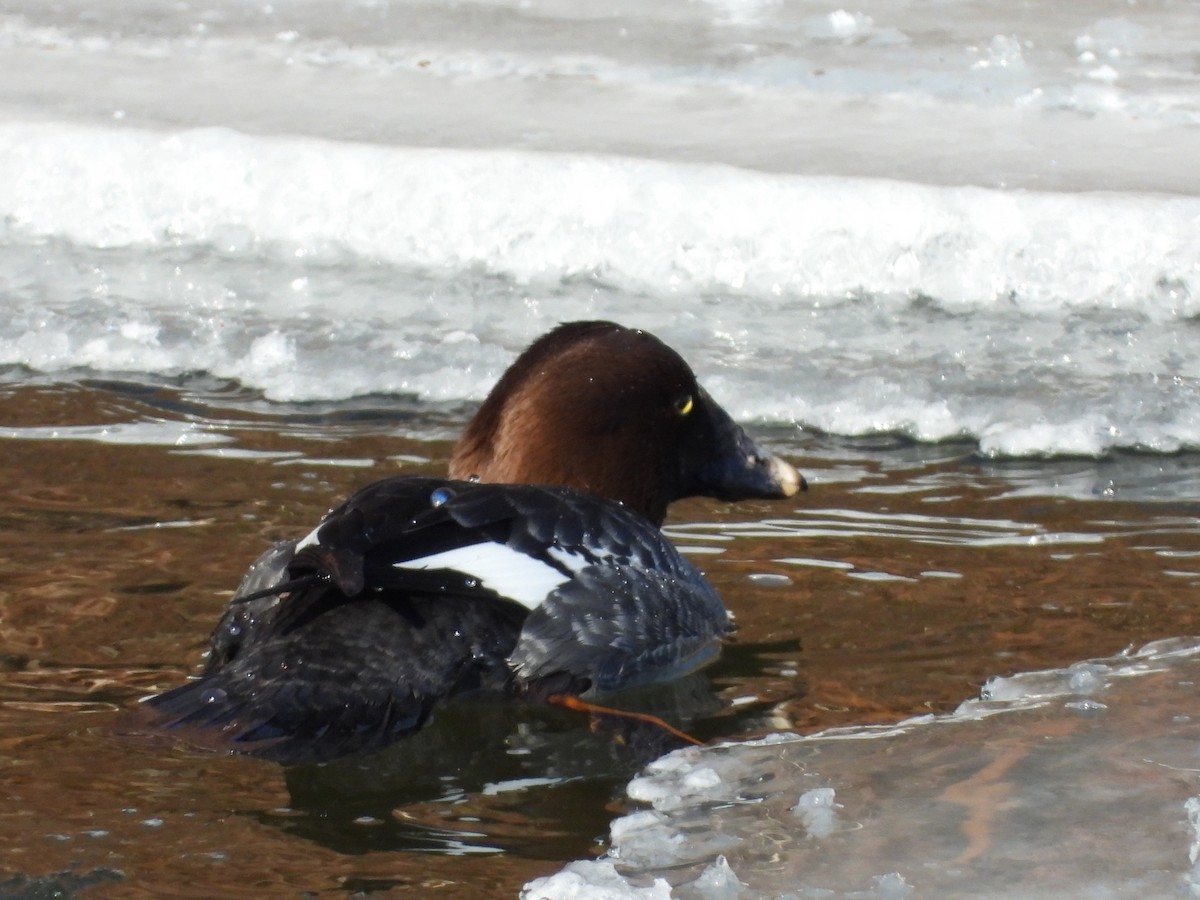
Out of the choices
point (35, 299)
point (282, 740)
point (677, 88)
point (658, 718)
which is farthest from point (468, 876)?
point (677, 88)

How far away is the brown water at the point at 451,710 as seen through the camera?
2.81 m

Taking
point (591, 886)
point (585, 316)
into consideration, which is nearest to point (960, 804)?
point (591, 886)

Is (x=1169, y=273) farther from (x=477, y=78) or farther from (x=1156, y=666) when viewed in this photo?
(x=477, y=78)

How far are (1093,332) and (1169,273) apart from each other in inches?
13.4

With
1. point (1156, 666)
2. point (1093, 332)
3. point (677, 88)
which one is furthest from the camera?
point (677, 88)

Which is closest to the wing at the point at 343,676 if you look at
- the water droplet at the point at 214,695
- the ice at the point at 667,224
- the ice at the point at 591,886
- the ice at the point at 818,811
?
the water droplet at the point at 214,695

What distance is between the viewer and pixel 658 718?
11.5ft

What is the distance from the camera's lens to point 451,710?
3.47m

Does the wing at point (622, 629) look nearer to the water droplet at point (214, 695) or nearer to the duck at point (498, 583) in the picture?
the duck at point (498, 583)

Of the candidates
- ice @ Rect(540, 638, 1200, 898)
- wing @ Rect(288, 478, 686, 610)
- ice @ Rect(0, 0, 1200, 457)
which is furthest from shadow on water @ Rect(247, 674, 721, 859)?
ice @ Rect(0, 0, 1200, 457)

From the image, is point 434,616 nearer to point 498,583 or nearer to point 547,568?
point 498,583

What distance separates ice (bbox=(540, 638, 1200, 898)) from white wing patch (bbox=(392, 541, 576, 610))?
0.48 metres

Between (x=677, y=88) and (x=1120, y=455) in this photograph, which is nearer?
(x=1120, y=455)

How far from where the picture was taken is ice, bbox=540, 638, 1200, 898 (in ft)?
8.08
